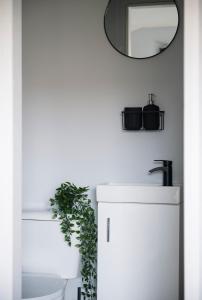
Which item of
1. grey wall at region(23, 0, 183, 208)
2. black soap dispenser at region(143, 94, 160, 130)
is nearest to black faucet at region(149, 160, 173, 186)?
grey wall at region(23, 0, 183, 208)

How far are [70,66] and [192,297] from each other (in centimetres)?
184

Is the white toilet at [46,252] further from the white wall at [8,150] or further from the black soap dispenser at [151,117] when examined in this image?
the black soap dispenser at [151,117]

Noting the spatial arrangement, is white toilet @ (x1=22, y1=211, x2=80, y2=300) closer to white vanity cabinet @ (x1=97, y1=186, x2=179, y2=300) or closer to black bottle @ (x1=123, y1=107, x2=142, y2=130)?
white vanity cabinet @ (x1=97, y1=186, x2=179, y2=300)

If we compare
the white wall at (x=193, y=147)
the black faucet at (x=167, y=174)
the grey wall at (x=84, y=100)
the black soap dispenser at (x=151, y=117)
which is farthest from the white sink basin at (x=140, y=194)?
the white wall at (x=193, y=147)

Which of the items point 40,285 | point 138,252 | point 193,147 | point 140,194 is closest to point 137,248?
point 138,252

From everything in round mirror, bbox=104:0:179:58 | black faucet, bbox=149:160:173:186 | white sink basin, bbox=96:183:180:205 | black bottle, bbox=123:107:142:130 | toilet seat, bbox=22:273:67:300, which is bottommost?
toilet seat, bbox=22:273:67:300

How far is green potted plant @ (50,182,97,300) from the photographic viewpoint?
95.8 inches

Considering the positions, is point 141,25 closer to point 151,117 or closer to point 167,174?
point 151,117

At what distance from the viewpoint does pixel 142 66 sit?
2676mm

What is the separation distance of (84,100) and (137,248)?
A: 1.10 m

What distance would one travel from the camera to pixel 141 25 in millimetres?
2650

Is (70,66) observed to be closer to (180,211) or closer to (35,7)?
(35,7)

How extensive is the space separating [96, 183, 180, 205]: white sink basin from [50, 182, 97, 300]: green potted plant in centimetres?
22

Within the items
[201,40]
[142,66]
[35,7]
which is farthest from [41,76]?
[201,40]
